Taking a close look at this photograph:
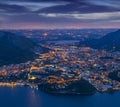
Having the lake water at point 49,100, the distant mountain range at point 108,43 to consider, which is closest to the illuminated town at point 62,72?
the lake water at point 49,100

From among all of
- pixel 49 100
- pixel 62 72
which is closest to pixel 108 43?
pixel 62 72

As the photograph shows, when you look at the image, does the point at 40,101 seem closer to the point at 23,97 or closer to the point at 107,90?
the point at 23,97

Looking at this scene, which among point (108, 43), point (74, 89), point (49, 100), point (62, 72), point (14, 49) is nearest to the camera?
point (49, 100)

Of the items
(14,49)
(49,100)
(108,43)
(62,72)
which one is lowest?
(49,100)

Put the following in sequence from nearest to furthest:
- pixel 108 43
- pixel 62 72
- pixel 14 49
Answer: pixel 62 72 < pixel 14 49 < pixel 108 43

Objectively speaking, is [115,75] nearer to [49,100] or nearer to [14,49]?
[49,100]

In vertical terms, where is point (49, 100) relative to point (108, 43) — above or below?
below

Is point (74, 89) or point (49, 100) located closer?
point (49, 100)

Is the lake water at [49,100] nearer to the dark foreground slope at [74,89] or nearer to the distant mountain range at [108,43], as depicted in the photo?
the dark foreground slope at [74,89]
